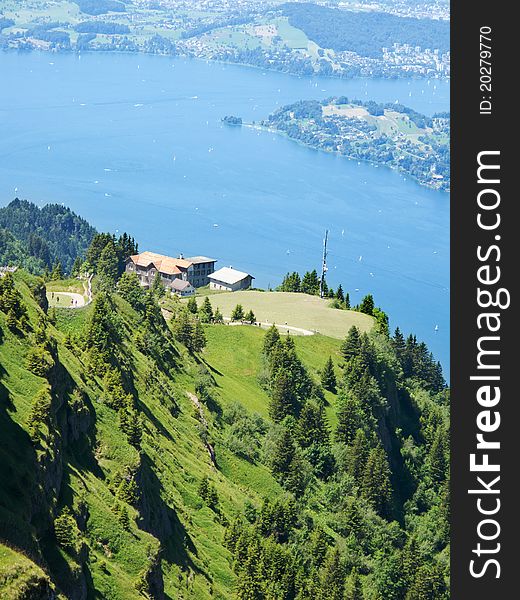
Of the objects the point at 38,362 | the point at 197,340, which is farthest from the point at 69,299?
the point at 38,362

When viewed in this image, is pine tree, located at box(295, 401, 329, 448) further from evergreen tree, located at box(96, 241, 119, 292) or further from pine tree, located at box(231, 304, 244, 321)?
evergreen tree, located at box(96, 241, 119, 292)

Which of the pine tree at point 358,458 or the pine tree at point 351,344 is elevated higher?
the pine tree at point 351,344

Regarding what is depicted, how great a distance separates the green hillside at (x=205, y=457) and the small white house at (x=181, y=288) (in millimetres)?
23478

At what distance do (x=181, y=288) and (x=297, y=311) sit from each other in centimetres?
2949

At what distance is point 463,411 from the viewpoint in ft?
66.1

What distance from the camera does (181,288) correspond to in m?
142

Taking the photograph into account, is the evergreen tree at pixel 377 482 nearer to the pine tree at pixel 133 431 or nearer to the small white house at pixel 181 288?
the pine tree at pixel 133 431

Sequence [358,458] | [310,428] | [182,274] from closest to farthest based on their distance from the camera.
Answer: [358,458], [310,428], [182,274]

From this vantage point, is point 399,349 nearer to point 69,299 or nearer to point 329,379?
point 329,379

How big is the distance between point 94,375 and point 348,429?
37.3 m

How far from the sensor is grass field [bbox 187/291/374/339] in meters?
110

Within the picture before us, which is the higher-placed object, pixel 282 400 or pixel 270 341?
pixel 270 341

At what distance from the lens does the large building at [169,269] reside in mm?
138500

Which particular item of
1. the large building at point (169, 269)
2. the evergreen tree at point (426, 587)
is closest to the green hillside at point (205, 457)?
the evergreen tree at point (426, 587)
